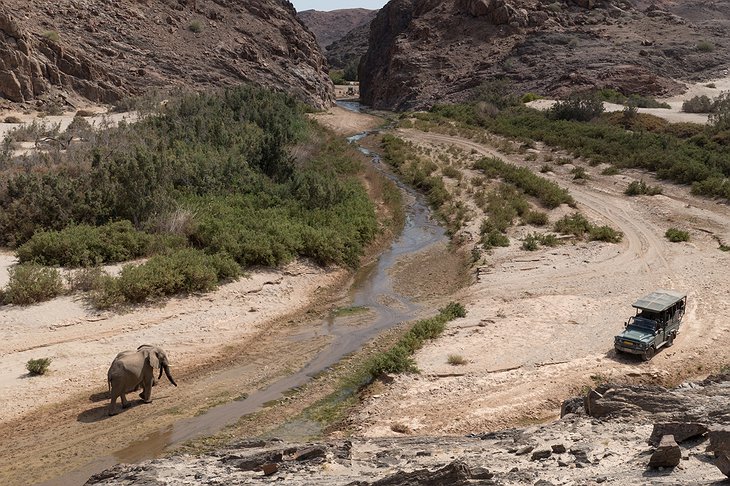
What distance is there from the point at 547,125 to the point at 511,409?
4148 cm

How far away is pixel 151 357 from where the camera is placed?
14039mm

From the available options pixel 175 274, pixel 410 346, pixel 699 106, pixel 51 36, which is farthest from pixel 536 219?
pixel 51 36

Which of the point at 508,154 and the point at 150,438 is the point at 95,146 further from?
the point at 508,154

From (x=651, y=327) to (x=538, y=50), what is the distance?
64463mm

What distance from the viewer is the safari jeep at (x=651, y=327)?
15.4 meters

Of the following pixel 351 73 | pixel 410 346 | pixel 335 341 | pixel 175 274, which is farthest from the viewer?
pixel 351 73

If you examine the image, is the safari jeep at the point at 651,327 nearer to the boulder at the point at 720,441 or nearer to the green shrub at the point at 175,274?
the boulder at the point at 720,441

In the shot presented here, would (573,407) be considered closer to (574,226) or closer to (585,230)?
(585,230)

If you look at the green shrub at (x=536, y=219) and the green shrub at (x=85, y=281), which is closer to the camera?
the green shrub at (x=85, y=281)

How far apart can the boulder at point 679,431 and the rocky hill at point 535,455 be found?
13 mm

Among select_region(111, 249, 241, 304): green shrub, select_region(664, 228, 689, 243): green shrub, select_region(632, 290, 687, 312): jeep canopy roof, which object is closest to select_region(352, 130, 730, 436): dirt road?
select_region(664, 228, 689, 243): green shrub

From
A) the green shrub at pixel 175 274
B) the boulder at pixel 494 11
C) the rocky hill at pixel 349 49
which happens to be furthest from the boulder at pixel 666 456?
the rocky hill at pixel 349 49

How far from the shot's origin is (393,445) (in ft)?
35.3

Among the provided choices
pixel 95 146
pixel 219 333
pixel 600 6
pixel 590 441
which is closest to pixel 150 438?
pixel 219 333
